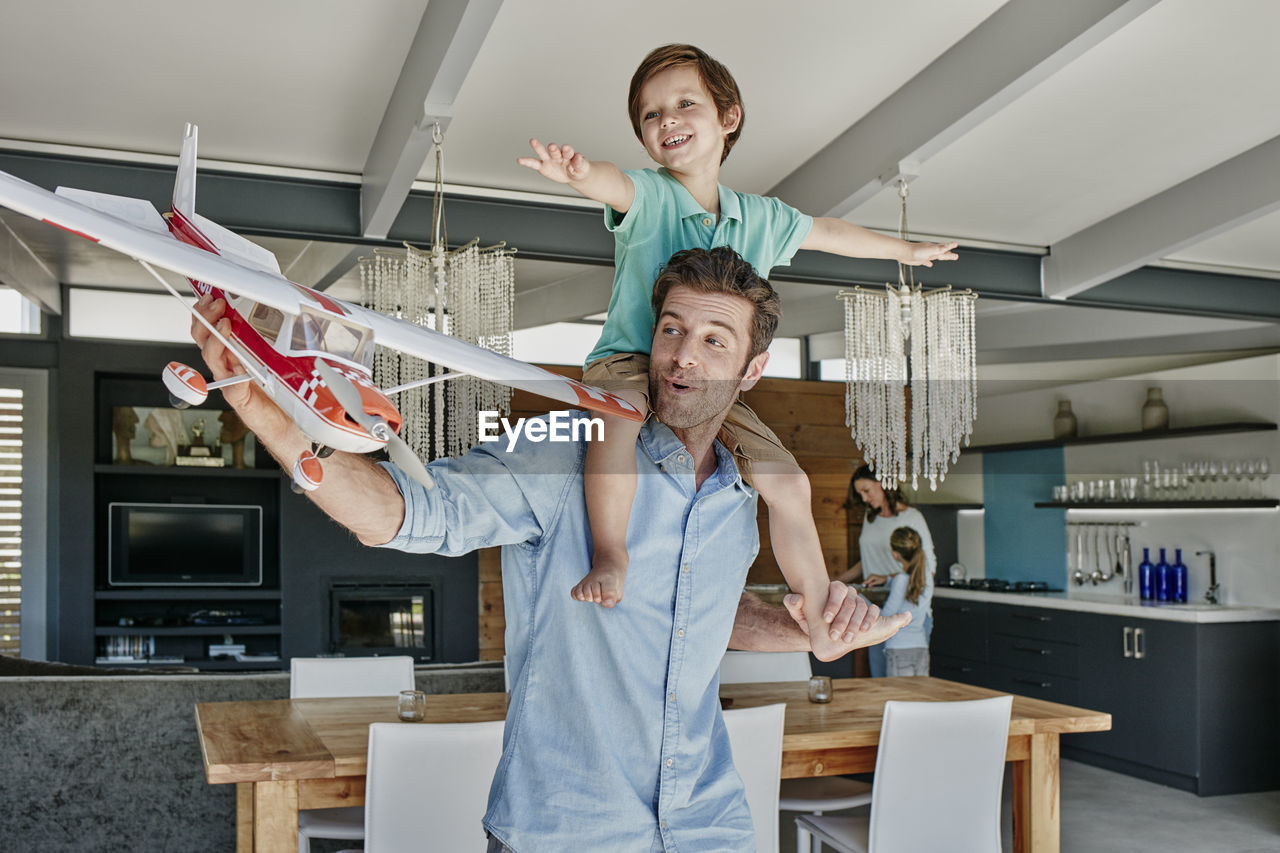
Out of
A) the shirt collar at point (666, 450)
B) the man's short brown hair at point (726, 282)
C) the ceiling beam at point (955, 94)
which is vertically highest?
the ceiling beam at point (955, 94)

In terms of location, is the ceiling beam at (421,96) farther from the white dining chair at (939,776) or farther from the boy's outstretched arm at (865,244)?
the white dining chair at (939,776)

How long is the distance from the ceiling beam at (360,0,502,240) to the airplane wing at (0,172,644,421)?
2141 millimetres

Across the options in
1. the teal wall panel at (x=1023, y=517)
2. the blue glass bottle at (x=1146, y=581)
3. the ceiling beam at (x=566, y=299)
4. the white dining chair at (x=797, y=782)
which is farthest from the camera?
the teal wall panel at (x=1023, y=517)

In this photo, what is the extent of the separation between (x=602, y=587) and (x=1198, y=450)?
640 cm

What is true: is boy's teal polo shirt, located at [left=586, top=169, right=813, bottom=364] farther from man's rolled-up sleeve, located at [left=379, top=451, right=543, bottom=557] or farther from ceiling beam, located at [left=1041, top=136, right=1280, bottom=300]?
ceiling beam, located at [left=1041, top=136, right=1280, bottom=300]

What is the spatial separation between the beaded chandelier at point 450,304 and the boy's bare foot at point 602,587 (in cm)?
284

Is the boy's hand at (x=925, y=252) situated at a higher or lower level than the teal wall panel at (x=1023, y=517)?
higher

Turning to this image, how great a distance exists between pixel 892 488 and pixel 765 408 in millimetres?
2352

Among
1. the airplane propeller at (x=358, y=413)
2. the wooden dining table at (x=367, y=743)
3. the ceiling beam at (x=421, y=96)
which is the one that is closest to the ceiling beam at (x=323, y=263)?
the ceiling beam at (x=421, y=96)

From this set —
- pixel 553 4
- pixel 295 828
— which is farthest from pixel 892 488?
pixel 295 828

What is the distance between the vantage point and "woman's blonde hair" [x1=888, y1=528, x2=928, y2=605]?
17.1ft

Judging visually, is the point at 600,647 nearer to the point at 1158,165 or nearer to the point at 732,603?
the point at 732,603

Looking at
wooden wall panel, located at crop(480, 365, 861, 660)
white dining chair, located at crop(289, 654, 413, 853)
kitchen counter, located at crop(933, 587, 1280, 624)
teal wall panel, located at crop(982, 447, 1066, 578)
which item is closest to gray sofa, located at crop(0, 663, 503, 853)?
white dining chair, located at crop(289, 654, 413, 853)

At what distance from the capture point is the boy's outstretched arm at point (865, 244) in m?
1.80
